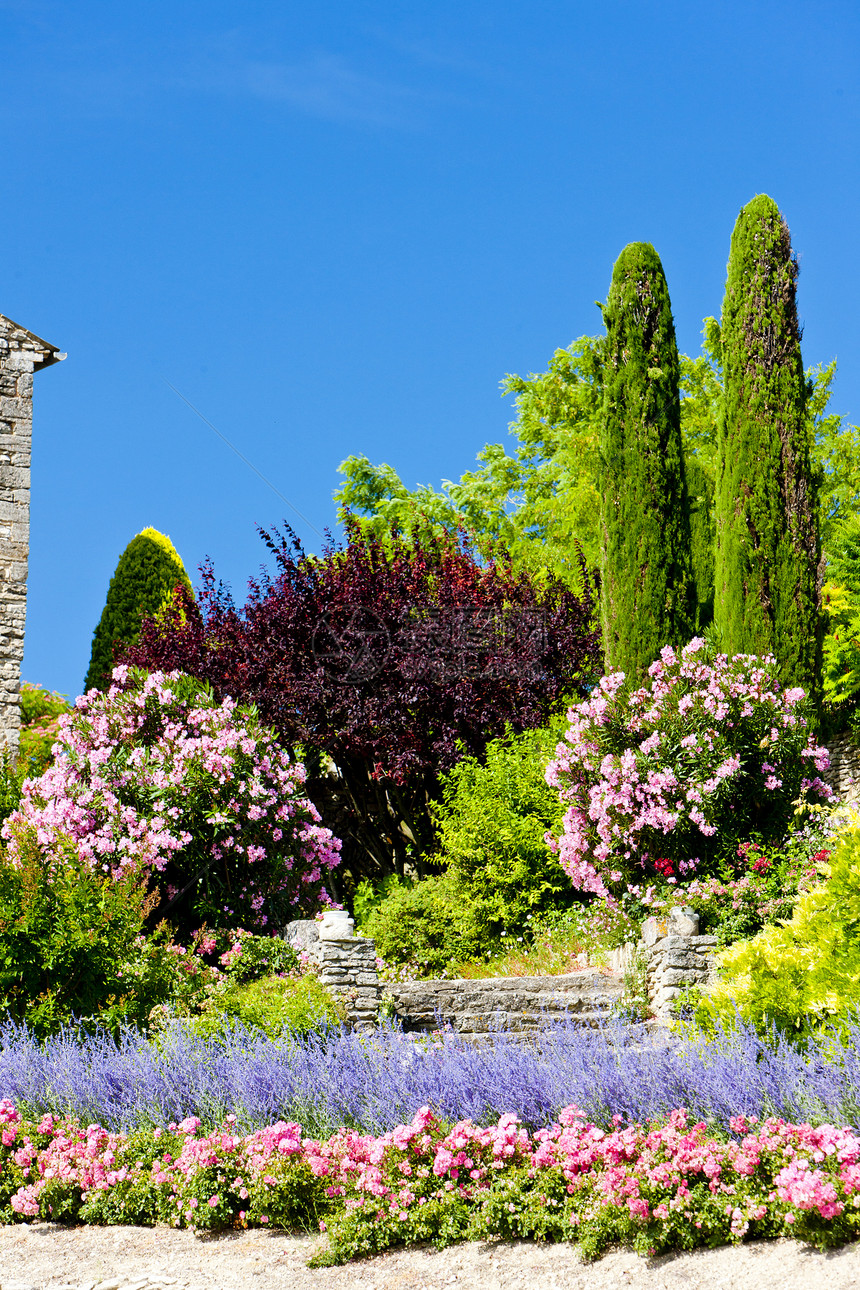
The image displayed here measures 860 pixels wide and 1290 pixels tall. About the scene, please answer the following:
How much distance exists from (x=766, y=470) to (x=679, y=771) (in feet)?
12.6

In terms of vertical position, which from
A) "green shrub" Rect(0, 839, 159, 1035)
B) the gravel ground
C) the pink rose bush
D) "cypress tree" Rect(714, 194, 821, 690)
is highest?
"cypress tree" Rect(714, 194, 821, 690)

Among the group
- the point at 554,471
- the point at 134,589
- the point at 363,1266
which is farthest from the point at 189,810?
the point at 554,471

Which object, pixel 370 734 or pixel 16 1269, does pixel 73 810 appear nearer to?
pixel 370 734

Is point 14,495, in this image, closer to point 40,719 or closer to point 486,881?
point 40,719

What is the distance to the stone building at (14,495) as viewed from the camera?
518 inches

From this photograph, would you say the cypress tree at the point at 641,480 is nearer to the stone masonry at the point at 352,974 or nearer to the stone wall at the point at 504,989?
the stone wall at the point at 504,989

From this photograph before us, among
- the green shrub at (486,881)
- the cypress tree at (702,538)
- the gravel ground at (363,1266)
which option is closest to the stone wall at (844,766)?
the cypress tree at (702,538)

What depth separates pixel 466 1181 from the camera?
4527 mm

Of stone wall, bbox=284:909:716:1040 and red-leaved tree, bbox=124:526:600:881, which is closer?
stone wall, bbox=284:909:716:1040

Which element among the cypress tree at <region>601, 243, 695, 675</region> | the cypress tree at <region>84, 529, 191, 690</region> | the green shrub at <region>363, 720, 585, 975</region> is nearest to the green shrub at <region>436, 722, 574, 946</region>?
the green shrub at <region>363, 720, 585, 975</region>

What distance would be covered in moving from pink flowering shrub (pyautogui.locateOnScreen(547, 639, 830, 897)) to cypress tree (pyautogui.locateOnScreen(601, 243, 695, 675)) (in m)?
1.42

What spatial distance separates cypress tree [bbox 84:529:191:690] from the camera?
18172 millimetres

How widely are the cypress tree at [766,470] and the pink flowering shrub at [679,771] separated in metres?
0.96

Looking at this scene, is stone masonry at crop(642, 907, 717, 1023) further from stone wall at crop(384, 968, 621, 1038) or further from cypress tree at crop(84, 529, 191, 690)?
cypress tree at crop(84, 529, 191, 690)
